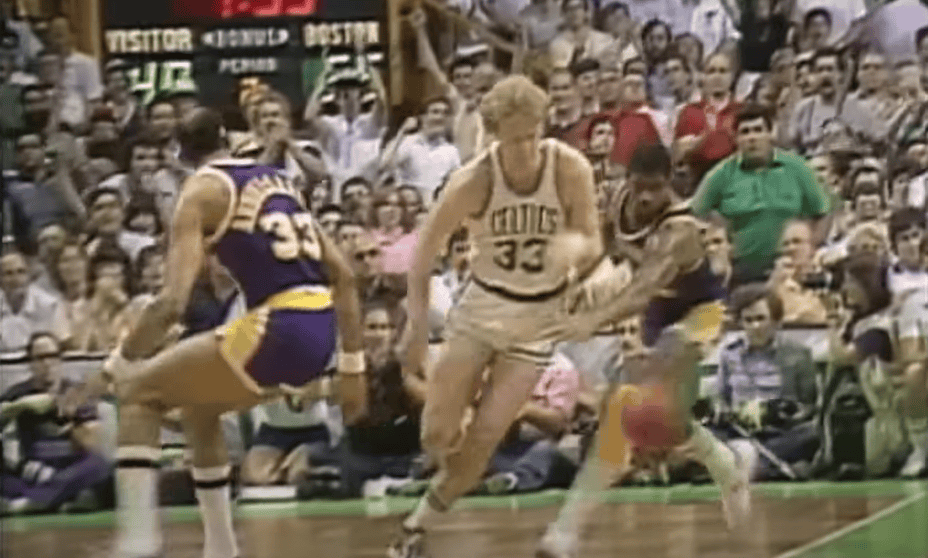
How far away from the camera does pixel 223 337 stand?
4.59 metres

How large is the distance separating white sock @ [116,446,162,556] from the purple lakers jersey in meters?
0.51

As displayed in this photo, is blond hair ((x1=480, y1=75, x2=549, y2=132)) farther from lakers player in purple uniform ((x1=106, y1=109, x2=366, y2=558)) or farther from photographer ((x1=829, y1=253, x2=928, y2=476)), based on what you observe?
photographer ((x1=829, y1=253, x2=928, y2=476))

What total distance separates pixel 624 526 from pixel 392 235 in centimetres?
95

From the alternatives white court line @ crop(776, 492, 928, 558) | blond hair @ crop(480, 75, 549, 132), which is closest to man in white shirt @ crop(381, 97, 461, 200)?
blond hair @ crop(480, 75, 549, 132)

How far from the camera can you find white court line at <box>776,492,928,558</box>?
4676mm

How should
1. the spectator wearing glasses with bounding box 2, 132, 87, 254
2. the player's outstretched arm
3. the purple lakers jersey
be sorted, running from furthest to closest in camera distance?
the spectator wearing glasses with bounding box 2, 132, 87, 254, the player's outstretched arm, the purple lakers jersey

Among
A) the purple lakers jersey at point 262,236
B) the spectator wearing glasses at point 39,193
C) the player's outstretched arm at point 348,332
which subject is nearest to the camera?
the purple lakers jersey at point 262,236

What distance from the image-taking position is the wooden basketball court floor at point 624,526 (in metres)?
4.69

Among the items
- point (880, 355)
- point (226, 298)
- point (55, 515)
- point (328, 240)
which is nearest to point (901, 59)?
point (880, 355)

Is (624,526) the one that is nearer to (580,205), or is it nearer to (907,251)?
(580,205)

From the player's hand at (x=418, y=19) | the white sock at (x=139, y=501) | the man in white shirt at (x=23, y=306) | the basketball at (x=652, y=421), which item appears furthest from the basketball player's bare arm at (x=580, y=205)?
the man in white shirt at (x=23, y=306)

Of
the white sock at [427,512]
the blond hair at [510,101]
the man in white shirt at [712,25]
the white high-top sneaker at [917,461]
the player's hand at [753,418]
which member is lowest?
the white sock at [427,512]

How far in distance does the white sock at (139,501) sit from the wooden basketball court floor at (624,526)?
0.13 feet

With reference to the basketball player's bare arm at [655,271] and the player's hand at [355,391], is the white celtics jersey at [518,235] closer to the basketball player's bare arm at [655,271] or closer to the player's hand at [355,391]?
the basketball player's bare arm at [655,271]
